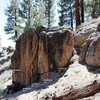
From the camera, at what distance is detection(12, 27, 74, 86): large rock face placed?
21.9 meters

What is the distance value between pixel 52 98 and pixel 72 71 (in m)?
3.94

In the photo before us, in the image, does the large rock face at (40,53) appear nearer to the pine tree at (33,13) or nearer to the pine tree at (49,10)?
the pine tree at (33,13)

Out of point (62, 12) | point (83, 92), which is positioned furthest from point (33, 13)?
point (83, 92)

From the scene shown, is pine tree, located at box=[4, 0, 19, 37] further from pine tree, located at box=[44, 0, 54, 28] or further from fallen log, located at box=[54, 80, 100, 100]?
fallen log, located at box=[54, 80, 100, 100]

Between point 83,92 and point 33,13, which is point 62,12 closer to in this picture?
point 33,13

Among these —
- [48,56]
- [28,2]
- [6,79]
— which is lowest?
[6,79]

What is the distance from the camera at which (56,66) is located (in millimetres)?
21969

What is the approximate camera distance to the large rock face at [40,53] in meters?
21.9

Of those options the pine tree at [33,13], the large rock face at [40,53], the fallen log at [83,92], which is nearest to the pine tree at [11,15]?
the pine tree at [33,13]

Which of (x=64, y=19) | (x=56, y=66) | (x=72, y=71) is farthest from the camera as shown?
(x=64, y=19)

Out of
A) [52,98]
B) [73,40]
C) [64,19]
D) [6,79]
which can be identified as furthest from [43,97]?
[64,19]

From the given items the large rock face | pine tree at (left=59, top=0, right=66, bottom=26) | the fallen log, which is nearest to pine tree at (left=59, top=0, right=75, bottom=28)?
pine tree at (left=59, top=0, right=66, bottom=26)

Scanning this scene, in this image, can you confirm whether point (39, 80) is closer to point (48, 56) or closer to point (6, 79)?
point (48, 56)

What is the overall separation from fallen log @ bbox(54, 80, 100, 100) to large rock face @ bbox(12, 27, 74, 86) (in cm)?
753
